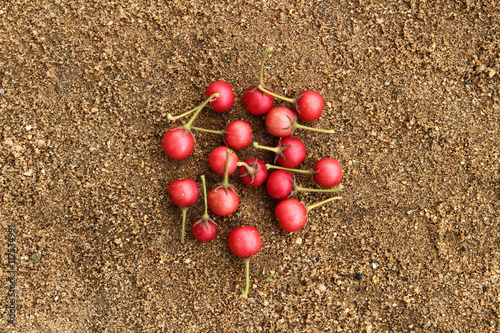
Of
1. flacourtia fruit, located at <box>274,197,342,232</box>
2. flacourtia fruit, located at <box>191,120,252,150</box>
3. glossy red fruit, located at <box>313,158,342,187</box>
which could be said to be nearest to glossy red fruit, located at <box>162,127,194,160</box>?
flacourtia fruit, located at <box>191,120,252,150</box>

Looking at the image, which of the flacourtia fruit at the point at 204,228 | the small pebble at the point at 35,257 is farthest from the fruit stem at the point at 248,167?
the small pebble at the point at 35,257

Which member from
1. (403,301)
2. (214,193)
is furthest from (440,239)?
(214,193)

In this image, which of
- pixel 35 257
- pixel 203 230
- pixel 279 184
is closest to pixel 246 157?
pixel 279 184

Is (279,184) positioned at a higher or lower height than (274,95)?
lower

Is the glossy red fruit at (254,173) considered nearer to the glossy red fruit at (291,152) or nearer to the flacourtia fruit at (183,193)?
the glossy red fruit at (291,152)

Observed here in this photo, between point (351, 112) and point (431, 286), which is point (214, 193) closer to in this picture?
point (351, 112)

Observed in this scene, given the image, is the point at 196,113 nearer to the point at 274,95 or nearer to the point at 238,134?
the point at 238,134
